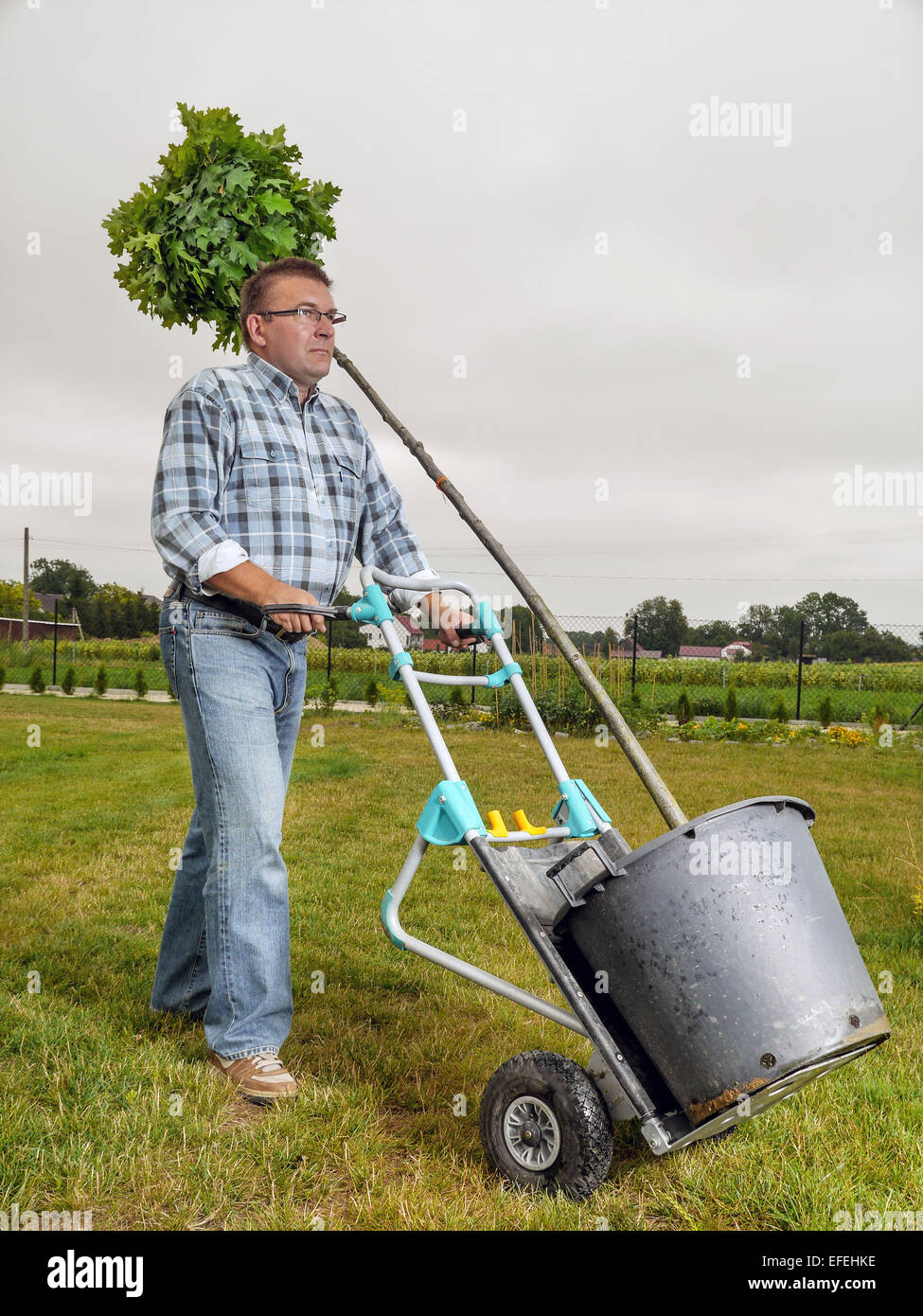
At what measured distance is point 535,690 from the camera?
12.9 m

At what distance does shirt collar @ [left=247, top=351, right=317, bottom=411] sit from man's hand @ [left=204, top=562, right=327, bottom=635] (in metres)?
0.62

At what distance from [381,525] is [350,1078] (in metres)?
1.64

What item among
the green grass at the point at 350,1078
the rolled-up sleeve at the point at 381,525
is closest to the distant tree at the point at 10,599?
the green grass at the point at 350,1078

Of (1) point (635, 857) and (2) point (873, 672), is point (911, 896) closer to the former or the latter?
(1) point (635, 857)

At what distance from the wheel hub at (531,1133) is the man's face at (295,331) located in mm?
2008

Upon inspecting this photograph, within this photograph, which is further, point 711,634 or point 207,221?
point 711,634

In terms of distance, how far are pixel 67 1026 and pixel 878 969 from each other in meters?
2.95

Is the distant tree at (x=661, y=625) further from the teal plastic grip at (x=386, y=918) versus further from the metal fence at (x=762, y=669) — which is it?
the teal plastic grip at (x=386, y=918)

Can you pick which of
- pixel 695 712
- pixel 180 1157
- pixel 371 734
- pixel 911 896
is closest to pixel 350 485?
pixel 180 1157

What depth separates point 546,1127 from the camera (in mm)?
2211

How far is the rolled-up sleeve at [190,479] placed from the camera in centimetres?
264

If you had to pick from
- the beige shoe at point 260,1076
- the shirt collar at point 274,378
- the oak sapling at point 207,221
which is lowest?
the beige shoe at point 260,1076

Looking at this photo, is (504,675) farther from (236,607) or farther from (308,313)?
(308,313)

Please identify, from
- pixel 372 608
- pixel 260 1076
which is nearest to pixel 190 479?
pixel 372 608
